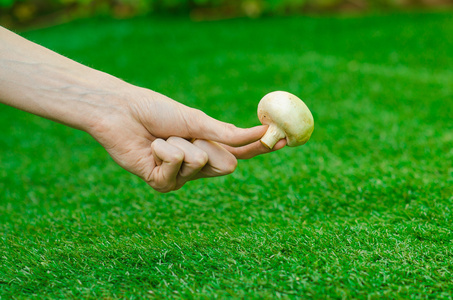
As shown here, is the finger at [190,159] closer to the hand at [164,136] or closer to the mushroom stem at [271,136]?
the hand at [164,136]

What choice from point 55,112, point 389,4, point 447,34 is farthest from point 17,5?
point 55,112

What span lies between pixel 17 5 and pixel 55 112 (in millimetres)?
8318

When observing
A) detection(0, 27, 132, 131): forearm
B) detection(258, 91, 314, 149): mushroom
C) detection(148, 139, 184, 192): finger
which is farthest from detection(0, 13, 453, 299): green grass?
detection(0, 27, 132, 131): forearm

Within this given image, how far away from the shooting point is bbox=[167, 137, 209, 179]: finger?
1371mm

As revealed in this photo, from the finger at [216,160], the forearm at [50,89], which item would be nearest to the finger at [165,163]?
the finger at [216,160]

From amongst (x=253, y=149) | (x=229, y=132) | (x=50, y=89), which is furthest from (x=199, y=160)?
(x=50, y=89)

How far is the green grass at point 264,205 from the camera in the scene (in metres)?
1.34

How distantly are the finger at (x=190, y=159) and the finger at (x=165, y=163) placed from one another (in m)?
0.03

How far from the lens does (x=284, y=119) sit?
143cm

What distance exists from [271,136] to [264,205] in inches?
21.3

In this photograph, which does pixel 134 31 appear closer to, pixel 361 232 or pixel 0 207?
pixel 0 207

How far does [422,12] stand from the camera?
6242 mm

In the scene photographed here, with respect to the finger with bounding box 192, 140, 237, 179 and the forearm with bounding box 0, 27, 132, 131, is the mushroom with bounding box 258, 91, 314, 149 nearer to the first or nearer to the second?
the finger with bounding box 192, 140, 237, 179

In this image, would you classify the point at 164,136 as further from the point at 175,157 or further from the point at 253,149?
the point at 253,149
